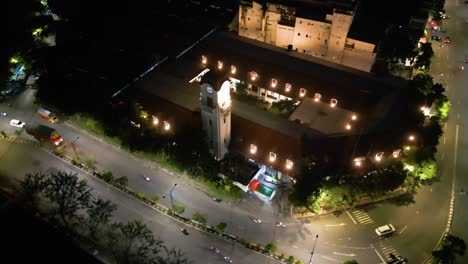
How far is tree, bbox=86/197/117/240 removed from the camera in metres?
62.2

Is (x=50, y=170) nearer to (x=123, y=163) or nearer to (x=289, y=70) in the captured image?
(x=123, y=163)

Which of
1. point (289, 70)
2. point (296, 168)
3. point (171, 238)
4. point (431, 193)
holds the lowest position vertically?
point (171, 238)

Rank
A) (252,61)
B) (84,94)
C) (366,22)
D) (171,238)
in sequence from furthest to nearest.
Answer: (366,22)
(252,61)
(84,94)
(171,238)

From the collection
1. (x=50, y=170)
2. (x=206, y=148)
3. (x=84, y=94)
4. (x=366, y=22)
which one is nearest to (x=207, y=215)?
(x=206, y=148)

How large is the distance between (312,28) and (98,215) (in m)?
64.7

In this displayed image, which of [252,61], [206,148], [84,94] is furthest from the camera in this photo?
[252,61]

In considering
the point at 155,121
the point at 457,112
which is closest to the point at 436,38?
the point at 457,112

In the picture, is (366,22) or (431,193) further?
(366,22)

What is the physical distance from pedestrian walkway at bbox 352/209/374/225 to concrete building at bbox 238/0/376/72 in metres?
39.7

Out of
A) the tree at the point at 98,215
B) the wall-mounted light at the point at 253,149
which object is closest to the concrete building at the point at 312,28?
the wall-mounted light at the point at 253,149

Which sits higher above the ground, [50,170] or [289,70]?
[289,70]

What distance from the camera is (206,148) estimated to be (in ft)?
229

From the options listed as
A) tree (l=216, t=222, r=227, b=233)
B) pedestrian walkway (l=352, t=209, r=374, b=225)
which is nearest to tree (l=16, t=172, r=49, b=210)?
tree (l=216, t=222, r=227, b=233)

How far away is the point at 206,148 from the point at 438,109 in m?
54.1
